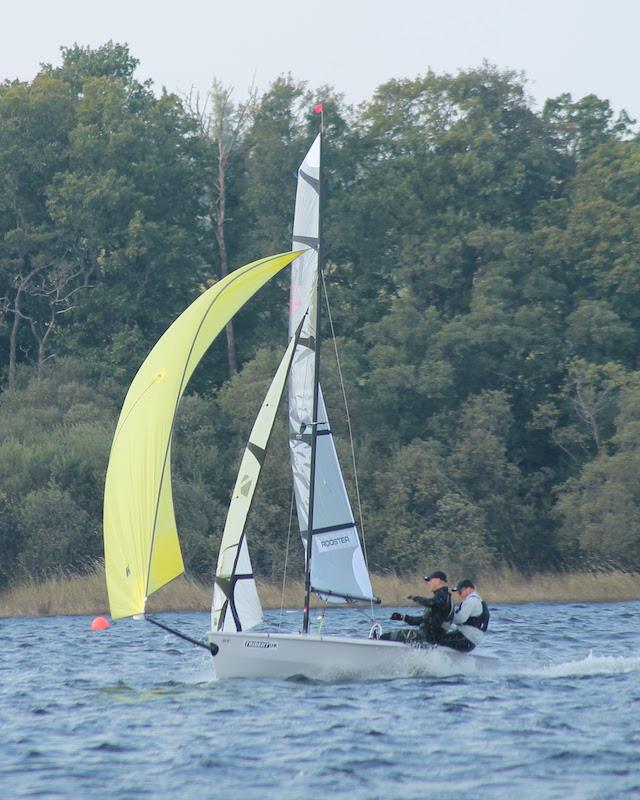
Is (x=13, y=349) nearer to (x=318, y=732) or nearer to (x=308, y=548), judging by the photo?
(x=308, y=548)

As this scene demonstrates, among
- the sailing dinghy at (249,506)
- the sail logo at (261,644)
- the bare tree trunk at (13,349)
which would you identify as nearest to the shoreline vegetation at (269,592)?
the sailing dinghy at (249,506)

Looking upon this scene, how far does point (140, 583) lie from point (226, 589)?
4.57ft

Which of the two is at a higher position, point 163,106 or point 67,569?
point 163,106

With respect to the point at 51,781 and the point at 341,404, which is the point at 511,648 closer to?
the point at 51,781

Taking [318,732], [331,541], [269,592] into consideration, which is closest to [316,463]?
[331,541]

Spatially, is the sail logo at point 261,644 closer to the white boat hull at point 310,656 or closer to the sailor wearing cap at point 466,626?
the white boat hull at point 310,656

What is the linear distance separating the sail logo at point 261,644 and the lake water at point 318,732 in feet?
1.35

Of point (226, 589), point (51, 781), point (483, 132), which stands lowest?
point (51, 781)

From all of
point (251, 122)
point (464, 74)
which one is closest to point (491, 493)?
point (464, 74)

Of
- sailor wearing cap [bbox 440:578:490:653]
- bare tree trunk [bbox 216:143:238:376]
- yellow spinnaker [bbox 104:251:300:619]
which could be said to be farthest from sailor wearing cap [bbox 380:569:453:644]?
bare tree trunk [bbox 216:143:238:376]

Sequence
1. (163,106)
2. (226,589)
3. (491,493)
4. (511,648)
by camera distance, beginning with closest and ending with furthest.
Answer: (226,589) → (511,648) → (491,493) → (163,106)

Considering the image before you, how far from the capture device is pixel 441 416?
134ft

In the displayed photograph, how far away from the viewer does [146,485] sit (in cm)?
1595

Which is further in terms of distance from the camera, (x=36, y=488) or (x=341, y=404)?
(x=341, y=404)
